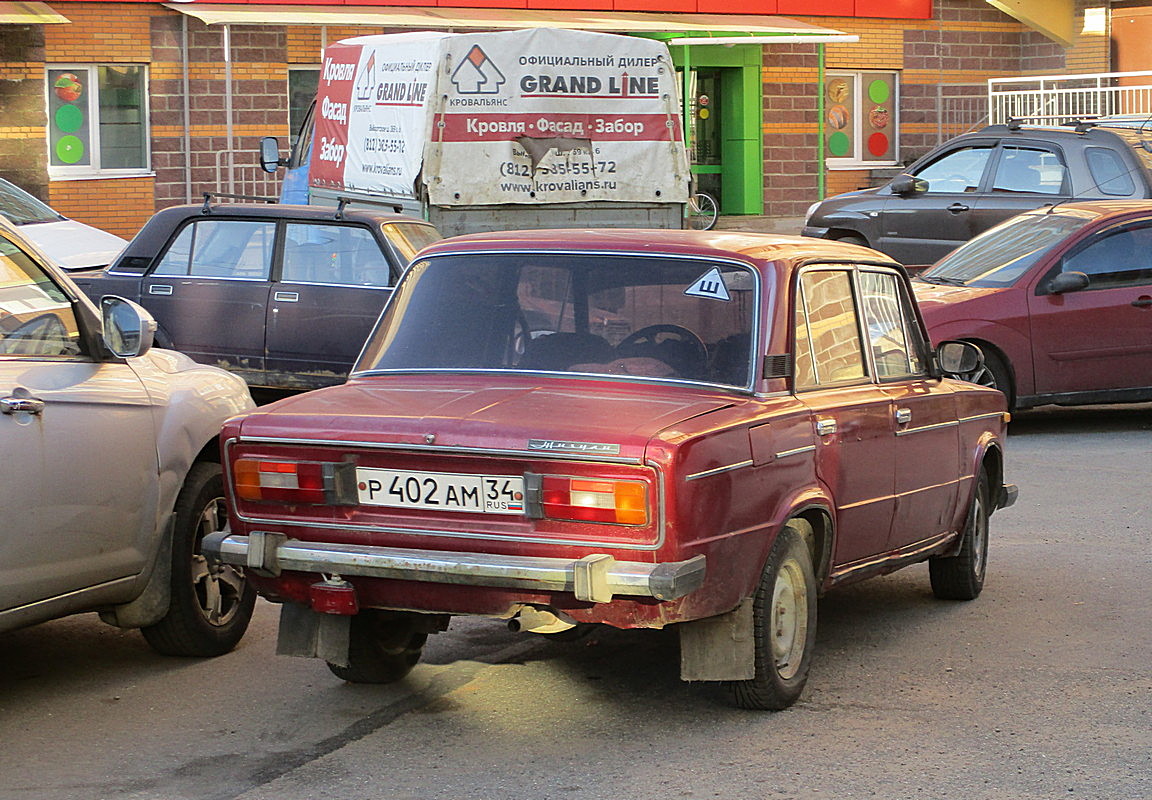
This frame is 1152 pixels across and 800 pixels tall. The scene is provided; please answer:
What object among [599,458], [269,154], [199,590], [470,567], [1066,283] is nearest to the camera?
[599,458]

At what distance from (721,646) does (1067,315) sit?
7.41m

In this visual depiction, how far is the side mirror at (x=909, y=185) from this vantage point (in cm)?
1609

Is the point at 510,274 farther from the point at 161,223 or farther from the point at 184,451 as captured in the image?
the point at 161,223

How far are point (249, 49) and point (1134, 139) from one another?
1335cm

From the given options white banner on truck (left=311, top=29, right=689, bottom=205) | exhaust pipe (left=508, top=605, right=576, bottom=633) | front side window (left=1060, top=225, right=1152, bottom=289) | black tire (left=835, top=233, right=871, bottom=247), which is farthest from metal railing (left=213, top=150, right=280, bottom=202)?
exhaust pipe (left=508, top=605, right=576, bottom=633)

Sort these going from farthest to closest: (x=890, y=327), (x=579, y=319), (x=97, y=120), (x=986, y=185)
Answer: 1. (x=97, y=120)
2. (x=986, y=185)
3. (x=890, y=327)
4. (x=579, y=319)

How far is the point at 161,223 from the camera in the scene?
1209 centimetres

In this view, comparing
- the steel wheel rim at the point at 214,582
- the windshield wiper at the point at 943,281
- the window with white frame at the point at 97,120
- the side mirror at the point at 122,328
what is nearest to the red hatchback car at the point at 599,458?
the side mirror at the point at 122,328

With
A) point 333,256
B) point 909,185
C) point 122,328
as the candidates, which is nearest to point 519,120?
point 333,256

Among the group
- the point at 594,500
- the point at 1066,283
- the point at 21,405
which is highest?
the point at 1066,283

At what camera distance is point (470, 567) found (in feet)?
16.0

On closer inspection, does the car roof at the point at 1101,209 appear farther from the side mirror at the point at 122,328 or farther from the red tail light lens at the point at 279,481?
the red tail light lens at the point at 279,481

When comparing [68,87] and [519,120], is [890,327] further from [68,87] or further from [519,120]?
[68,87]

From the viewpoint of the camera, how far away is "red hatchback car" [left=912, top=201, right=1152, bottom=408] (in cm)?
1180
